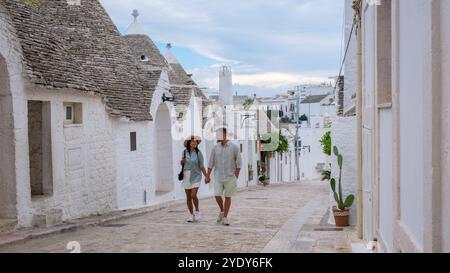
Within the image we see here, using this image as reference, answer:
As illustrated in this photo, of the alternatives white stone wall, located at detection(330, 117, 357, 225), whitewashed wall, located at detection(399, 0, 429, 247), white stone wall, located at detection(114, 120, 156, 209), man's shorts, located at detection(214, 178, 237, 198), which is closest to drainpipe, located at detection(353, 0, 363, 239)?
white stone wall, located at detection(330, 117, 357, 225)

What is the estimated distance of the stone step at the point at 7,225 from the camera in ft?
28.5

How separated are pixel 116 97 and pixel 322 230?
745 centimetres

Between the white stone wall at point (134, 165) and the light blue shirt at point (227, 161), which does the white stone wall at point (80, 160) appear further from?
the light blue shirt at point (227, 161)

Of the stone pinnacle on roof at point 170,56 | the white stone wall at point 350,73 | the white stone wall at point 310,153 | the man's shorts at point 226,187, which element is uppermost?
the stone pinnacle on roof at point 170,56

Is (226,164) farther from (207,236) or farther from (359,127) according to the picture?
(359,127)

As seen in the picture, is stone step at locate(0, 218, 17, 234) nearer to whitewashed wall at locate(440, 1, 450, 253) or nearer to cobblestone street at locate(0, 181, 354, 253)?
cobblestone street at locate(0, 181, 354, 253)

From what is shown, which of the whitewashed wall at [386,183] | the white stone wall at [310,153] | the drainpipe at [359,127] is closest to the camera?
the whitewashed wall at [386,183]

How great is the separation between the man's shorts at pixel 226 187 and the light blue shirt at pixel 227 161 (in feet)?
0.22

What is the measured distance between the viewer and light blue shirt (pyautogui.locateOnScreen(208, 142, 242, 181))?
9.83 m

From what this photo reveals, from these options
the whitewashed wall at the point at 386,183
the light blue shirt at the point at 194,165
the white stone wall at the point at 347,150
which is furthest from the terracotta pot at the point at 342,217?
the whitewashed wall at the point at 386,183

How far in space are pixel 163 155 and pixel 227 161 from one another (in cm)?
970

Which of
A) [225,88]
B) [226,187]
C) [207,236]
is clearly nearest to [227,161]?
[226,187]

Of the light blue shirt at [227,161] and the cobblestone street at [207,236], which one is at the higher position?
the light blue shirt at [227,161]
